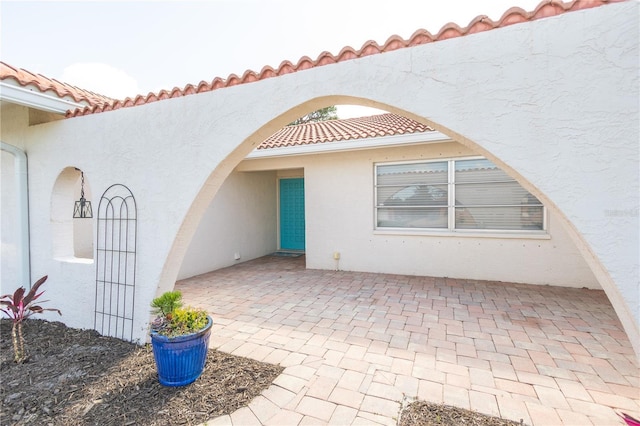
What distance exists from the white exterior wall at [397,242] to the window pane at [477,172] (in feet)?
1.17

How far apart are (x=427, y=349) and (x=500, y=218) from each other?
17.5 feet

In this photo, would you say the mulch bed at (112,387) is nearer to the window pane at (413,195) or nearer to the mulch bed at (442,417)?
the mulch bed at (442,417)

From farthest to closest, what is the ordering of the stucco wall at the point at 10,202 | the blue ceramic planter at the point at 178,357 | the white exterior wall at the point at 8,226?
1. the white exterior wall at the point at 8,226
2. the stucco wall at the point at 10,202
3. the blue ceramic planter at the point at 178,357

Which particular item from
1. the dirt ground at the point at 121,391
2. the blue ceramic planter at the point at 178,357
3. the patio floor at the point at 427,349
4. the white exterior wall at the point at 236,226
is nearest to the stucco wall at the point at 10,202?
the dirt ground at the point at 121,391

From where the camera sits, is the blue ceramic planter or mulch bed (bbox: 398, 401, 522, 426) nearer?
mulch bed (bbox: 398, 401, 522, 426)

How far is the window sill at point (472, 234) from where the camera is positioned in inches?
295

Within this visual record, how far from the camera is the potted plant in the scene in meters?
3.36

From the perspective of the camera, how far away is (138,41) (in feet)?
20.2

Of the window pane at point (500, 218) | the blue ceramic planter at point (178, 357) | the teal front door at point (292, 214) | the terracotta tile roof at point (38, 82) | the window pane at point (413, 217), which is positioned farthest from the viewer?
the teal front door at point (292, 214)

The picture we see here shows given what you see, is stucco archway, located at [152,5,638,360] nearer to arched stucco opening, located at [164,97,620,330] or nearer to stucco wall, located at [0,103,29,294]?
arched stucco opening, located at [164,97,620,330]

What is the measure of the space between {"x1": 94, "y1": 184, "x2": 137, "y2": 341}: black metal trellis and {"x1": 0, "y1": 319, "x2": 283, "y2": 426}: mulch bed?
1.13ft

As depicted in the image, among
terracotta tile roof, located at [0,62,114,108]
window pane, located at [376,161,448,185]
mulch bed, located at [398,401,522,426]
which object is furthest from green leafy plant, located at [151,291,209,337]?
window pane, located at [376,161,448,185]

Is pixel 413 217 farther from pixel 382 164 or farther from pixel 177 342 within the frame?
pixel 177 342

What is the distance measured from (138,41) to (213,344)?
6.30 m
